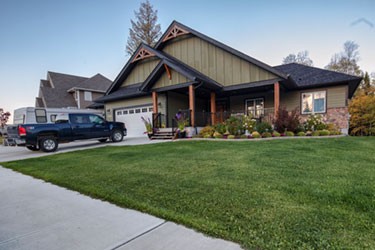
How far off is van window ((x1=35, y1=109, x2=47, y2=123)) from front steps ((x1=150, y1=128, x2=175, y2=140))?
33.0 feet

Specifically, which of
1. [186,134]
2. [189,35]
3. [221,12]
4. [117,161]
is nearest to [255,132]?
[186,134]

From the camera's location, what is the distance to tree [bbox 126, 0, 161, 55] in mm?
23219

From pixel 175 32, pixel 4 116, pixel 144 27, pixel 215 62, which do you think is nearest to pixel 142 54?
pixel 175 32

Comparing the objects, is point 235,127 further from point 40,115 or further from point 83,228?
point 40,115

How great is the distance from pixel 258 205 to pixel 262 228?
51 centimetres

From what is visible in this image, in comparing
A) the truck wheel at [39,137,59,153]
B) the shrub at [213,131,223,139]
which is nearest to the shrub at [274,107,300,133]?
the shrub at [213,131,223,139]

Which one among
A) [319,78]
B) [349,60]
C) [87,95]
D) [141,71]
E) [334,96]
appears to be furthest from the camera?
[349,60]

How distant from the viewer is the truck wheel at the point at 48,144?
8375mm

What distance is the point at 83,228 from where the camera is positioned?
86.7 inches

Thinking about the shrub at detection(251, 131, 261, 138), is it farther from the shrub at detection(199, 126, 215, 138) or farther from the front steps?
the front steps

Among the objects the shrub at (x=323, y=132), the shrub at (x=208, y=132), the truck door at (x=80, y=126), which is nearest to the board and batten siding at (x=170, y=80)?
the shrub at (x=208, y=132)

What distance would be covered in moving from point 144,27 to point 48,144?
1943 cm

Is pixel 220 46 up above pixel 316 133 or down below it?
above

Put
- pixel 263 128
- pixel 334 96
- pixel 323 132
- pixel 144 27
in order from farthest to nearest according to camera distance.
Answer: pixel 144 27, pixel 334 96, pixel 263 128, pixel 323 132
